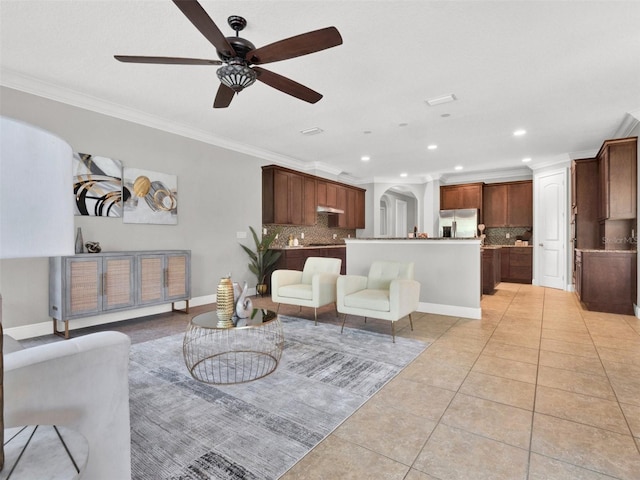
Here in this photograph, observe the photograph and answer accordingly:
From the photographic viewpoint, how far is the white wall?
344cm

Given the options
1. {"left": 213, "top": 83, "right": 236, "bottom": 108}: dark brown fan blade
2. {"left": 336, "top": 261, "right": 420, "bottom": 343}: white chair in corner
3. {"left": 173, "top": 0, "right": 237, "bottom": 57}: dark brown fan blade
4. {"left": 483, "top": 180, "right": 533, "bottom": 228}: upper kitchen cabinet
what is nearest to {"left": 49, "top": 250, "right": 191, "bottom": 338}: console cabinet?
{"left": 213, "top": 83, "right": 236, "bottom": 108}: dark brown fan blade

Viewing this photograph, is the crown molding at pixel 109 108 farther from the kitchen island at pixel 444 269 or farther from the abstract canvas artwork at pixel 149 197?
the kitchen island at pixel 444 269

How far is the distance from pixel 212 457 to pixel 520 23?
11.7 ft

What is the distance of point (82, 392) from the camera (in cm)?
119

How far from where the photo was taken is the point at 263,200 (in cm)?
630

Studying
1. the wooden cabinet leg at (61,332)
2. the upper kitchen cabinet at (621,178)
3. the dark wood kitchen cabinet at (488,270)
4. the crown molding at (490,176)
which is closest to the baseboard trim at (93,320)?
the wooden cabinet leg at (61,332)


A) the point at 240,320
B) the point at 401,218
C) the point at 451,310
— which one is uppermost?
the point at 401,218

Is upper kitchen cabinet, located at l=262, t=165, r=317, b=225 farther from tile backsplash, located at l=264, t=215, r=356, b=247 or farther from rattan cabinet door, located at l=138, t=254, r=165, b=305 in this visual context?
rattan cabinet door, located at l=138, t=254, r=165, b=305

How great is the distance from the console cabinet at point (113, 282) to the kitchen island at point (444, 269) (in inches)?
114

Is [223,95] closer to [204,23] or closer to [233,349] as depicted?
[204,23]

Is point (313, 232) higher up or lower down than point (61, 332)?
higher up

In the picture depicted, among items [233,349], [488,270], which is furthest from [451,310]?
[233,349]

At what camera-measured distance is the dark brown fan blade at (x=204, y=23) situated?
1.72 metres

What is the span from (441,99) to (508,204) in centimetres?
520
